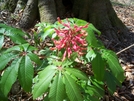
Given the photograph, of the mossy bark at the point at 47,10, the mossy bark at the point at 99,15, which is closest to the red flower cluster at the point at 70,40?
the mossy bark at the point at 47,10

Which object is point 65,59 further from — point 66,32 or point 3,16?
point 3,16

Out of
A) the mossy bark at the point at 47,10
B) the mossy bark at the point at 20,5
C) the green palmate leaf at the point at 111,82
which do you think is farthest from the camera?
the mossy bark at the point at 20,5

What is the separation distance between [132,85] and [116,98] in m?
0.41

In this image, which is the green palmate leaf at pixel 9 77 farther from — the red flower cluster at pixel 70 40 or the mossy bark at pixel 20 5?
the mossy bark at pixel 20 5

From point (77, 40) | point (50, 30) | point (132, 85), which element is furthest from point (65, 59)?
point (132, 85)

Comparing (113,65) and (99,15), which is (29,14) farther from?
(113,65)

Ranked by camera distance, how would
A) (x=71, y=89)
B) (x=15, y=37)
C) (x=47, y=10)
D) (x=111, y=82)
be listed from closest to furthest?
(x=71, y=89), (x=15, y=37), (x=111, y=82), (x=47, y=10)

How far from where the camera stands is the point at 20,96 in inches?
96.4

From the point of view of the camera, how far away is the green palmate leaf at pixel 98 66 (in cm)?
165

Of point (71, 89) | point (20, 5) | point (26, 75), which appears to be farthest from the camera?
point (20, 5)

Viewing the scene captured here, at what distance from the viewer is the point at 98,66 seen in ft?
5.46

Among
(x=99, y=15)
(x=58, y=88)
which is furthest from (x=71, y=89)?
(x=99, y=15)

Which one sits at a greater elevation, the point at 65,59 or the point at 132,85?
the point at 65,59

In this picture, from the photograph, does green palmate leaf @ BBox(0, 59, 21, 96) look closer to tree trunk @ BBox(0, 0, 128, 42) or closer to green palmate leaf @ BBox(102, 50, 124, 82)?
green palmate leaf @ BBox(102, 50, 124, 82)
